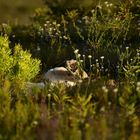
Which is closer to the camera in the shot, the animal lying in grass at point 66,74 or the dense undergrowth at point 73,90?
the dense undergrowth at point 73,90

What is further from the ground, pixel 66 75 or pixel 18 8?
pixel 18 8

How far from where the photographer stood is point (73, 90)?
792cm

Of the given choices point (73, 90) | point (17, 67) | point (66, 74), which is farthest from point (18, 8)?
point (73, 90)

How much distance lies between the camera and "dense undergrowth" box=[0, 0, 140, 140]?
6156 mm

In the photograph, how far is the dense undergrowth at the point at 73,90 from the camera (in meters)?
6.16

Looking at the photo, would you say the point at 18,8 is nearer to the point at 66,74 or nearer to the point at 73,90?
the point at 66,74

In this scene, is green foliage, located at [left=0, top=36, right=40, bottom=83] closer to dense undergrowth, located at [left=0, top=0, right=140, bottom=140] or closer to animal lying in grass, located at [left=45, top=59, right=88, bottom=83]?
dense undergrowth, located at [left=0, top=0, right=140, bottom=140]

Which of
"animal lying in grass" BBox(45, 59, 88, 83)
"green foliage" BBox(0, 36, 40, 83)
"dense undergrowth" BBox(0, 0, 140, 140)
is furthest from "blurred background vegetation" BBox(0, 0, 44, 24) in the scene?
"green foliage" BBox(0, 36, 40, 83)

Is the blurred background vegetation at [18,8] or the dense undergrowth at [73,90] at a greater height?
the blurred background vegetation at [18,8]

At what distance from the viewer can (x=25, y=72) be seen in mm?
8656

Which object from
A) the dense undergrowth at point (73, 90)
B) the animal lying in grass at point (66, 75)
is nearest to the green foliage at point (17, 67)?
the dense undergrowth at point (73, 90)

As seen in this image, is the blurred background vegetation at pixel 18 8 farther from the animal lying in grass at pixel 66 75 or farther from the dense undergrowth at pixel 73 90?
the animal lying in grass at pixel 66 75

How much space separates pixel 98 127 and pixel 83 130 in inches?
13.1

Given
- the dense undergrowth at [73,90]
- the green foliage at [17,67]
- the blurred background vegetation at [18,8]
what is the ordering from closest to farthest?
the dense undergrowth at [73,90], the green foliage at [17,67], the blurred background vegetation at [18,8]
